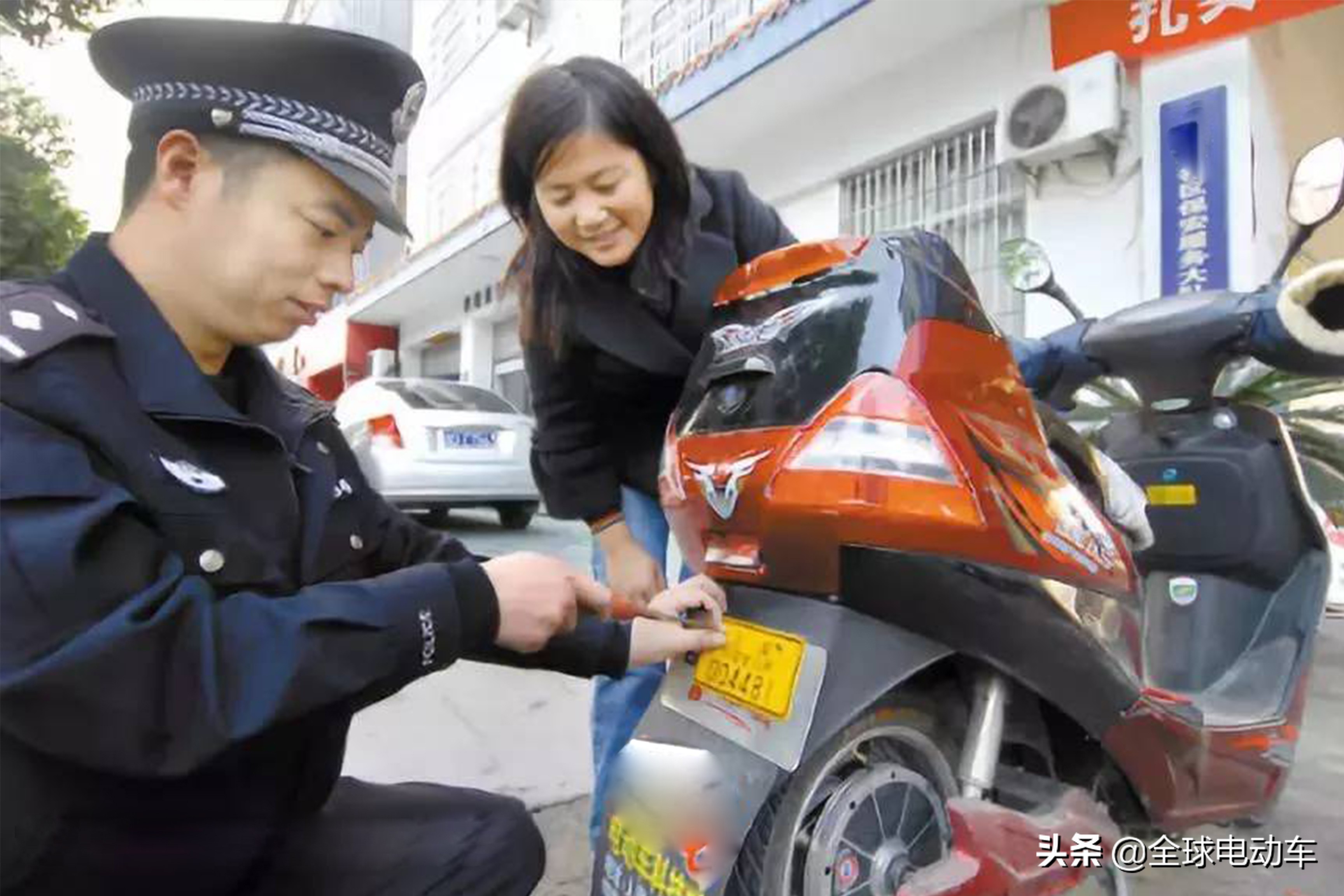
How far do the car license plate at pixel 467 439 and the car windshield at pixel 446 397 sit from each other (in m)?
0.18

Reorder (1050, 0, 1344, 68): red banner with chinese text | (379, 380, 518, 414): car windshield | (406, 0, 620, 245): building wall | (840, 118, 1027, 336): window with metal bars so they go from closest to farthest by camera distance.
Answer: (1050, 0, 1344, 68): red banner with chinese text, (840, 118, 1027, 336): window with metal bars, (379, 380, 518, 414): car windshield, (406, 0, 620, 245): building wall

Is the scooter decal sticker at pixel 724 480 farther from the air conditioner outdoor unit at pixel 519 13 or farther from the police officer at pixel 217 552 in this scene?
the air conditioner outdoor unit at pixel 519 13

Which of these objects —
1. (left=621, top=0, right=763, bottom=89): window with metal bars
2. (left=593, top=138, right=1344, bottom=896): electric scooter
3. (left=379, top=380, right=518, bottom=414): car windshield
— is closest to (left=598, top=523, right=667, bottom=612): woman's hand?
(left=593, top=138, right=1344, bottom=896): electric scooter

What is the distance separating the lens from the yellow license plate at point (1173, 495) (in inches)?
79.0

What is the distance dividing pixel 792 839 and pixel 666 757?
0.16 metres

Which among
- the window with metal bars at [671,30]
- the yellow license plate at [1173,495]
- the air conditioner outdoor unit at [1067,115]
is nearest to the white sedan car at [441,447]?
the window with metal bars at [671,30]

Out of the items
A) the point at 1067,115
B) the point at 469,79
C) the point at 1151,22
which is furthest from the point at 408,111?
the point at 469,79

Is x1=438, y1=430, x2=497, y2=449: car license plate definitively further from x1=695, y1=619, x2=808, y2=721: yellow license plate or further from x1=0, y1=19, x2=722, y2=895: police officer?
x1=695, y1=619, x2=808, y2=721: yellow license plate

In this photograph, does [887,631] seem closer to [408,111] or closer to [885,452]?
[885,452]

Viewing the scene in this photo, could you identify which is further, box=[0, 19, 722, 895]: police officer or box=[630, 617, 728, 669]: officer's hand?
box=[630, 617, 728, 669]: officer's hand

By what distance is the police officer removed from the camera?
2.23ft

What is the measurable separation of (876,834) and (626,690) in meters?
0.56

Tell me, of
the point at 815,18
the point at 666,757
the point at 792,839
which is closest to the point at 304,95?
the point at 666,757

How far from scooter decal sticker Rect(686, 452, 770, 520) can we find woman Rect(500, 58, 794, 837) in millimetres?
331
